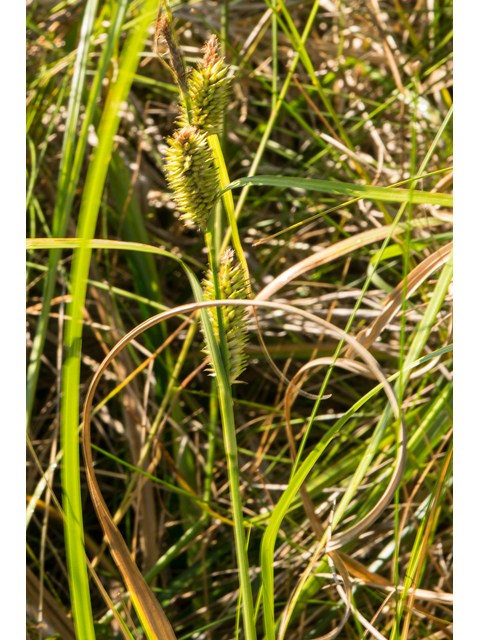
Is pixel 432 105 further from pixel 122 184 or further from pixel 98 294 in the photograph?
pixel 98 294

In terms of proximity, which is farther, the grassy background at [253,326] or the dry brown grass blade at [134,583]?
the grassy background at [253,326]

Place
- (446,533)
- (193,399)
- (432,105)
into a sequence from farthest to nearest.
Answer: (432,105) → (193,399) → (446,533)

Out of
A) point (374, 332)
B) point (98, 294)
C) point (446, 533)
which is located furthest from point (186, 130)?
point (446, 533)

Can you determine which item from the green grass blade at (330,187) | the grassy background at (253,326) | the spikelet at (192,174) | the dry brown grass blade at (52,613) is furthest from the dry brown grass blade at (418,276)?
the dry brown grass blade at (52,613)

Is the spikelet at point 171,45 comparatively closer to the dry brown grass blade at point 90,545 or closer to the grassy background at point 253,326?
the grassy background at point 253,326

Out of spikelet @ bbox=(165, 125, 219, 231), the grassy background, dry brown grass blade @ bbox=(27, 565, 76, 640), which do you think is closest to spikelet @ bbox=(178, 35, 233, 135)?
spikelet @ bbox=(165, 125, 219, 231)

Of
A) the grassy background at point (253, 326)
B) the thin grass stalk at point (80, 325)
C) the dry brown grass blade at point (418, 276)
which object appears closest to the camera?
the thin grass stalk at point (80, 325)
